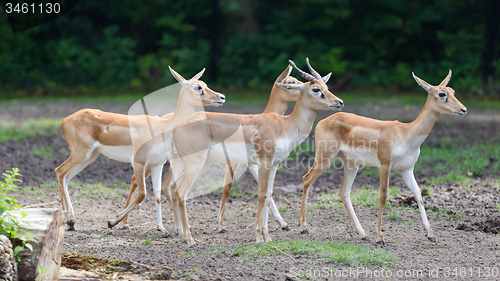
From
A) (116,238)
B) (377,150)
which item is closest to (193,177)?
(116,238)

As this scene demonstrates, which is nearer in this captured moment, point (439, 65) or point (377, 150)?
point (377, 150)

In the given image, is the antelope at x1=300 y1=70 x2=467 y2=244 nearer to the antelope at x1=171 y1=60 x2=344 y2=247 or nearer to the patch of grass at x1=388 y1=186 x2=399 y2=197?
the antelope at x1=171 y1=60 x2=344 y2=247

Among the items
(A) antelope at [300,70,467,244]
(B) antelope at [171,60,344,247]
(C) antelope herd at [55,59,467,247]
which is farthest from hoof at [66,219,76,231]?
(A) antelope at [300,70,467,244]

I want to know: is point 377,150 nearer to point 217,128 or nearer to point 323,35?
point 217,128

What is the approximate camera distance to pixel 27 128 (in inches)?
461

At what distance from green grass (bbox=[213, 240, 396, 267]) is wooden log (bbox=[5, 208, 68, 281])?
1554 mm

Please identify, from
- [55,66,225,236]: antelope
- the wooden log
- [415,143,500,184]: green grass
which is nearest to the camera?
the wooden log

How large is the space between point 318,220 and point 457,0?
15.9 meters

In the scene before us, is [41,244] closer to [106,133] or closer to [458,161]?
[106,133]

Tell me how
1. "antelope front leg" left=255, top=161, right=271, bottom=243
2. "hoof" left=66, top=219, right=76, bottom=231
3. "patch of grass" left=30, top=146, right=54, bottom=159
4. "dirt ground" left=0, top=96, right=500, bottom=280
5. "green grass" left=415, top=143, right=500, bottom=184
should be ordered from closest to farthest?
"dirt ground" left=0, top=96, right=500, bottom=280 → "antelope front leg" left=255, top=161, right=271, bottom=243 → "hoof" left=66, top=219, right=76, bottom=231 → "green grass" left=415, top=143, right=500, bottom=184 → "patch of grass" left=30, top=146, right=54, bottom=159

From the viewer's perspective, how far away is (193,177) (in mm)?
5418

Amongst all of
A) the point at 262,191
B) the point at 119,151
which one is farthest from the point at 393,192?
the point at 119,151

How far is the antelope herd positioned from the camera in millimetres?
5469

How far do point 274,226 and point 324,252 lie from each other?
1374 millimetres
